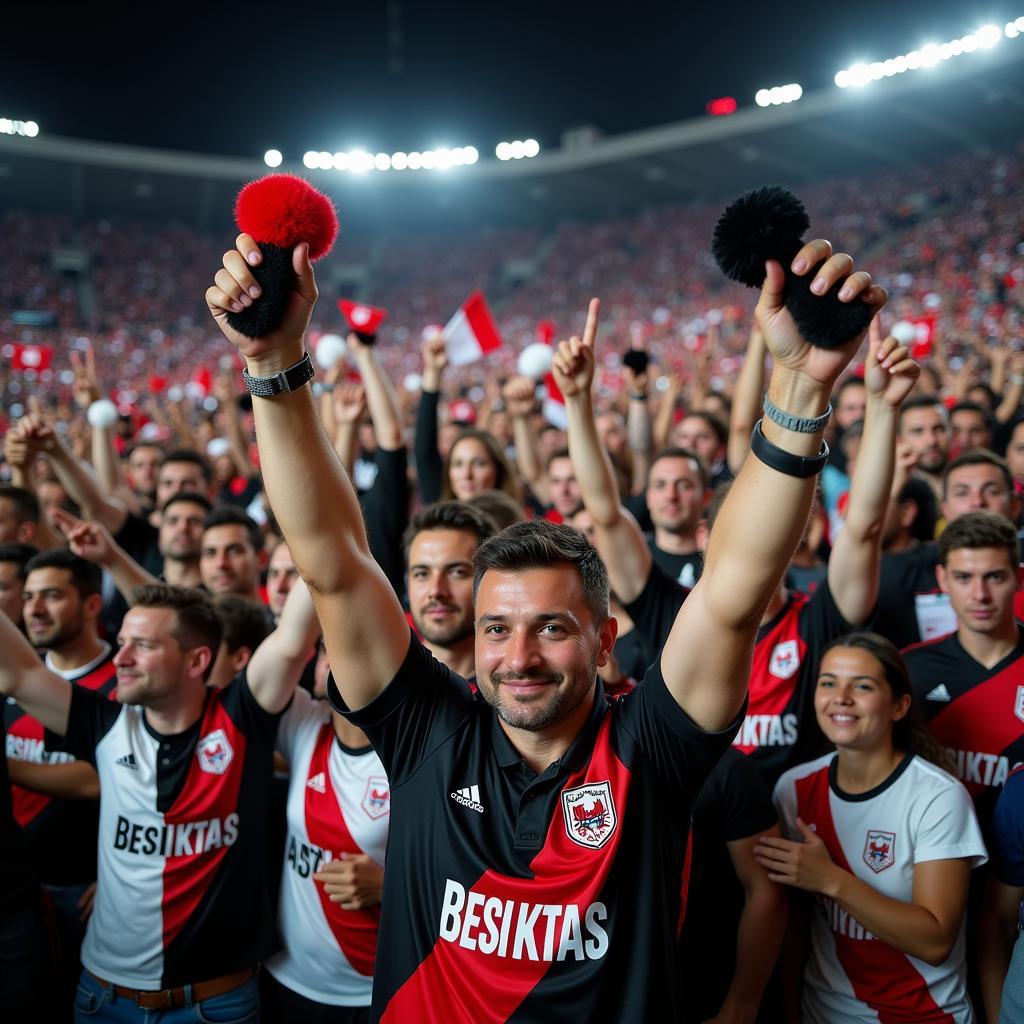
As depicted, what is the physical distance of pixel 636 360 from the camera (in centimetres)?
450

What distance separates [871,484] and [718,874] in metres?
1.26

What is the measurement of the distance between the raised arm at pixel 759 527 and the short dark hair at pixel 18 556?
315 centimetres

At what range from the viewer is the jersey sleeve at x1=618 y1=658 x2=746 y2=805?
155cm

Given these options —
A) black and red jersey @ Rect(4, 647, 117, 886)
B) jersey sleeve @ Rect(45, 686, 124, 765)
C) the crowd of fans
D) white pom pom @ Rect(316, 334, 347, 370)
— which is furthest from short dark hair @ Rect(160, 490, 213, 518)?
jersey sleeve @ Rect(45, 686, 124, 765)

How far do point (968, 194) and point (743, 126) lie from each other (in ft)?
19.3

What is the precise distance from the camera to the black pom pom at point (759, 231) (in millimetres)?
1280

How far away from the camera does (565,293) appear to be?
28.1 metres

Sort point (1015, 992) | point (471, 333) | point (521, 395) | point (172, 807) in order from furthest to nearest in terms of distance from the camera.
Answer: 1. point (471, 333)
2. point (521, 395)
3. point (172, 807)
4. point (1015, 992)

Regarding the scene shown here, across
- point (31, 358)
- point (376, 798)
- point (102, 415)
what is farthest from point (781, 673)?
point (31, 358)

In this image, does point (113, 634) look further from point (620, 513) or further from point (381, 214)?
point (381, 214)

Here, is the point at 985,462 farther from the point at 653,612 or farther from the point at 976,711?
the point at 653,612

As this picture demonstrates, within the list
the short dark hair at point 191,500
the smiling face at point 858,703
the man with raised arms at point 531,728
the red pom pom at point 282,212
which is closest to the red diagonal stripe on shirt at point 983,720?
the smiling face at point 858,703

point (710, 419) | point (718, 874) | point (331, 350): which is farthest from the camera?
point (331, 350)

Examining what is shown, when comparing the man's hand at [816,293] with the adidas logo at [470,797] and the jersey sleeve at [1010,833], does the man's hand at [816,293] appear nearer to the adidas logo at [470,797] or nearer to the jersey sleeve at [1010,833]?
the adidas logo at [470,797]
